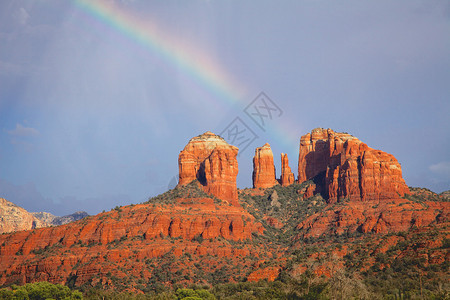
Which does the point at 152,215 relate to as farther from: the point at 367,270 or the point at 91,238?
the point at 367,270

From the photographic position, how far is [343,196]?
163750 millimetres

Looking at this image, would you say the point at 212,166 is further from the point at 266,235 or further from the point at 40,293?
the point at 40,293

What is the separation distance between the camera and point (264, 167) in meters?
196

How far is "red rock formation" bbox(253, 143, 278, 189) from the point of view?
638ft

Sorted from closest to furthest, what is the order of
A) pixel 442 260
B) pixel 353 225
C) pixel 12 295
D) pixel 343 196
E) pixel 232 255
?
pixel 442 260 < pixel 12 295 < pixel 232 255 < pixel 353 225 < pixel 343 196

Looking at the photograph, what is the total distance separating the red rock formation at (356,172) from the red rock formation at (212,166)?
27955 mm

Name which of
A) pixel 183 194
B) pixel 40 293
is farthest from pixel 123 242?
pixel 40 293

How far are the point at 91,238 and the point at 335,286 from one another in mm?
71153

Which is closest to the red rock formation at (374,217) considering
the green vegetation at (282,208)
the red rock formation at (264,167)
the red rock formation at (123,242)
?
the green vegetation at (282,208)

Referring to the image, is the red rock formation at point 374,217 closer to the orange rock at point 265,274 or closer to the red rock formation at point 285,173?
the red rock formation at point 285,173

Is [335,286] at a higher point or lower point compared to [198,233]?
lower

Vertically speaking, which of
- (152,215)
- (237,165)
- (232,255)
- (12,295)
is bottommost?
(12,295)

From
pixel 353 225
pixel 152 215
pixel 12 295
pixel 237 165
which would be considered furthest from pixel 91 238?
pixel 353 225

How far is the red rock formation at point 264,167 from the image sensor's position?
194 meters
